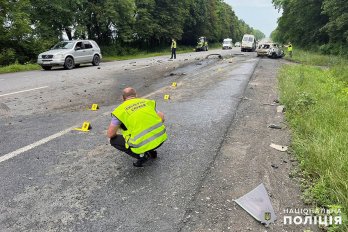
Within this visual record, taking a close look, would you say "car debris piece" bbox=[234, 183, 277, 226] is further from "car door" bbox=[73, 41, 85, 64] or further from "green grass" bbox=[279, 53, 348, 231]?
"car door" bbox=[73, 41, 85, 64]

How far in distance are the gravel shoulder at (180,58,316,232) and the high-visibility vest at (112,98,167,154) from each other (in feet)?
3.03

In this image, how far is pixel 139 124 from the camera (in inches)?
173

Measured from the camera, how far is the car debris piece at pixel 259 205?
354 centimetres

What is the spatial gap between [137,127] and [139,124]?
5 centimetres

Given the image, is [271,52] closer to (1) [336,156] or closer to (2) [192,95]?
(2) [192,95]

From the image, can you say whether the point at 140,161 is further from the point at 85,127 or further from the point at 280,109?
the point at 280,109

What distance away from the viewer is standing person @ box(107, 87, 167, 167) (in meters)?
4.40

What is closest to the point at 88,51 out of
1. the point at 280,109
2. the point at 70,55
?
the point at 70,55

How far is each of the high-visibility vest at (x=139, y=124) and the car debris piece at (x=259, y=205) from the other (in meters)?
1.44

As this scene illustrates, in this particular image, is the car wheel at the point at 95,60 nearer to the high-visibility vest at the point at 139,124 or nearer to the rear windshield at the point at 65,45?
the rear windshield at the point at 65,45

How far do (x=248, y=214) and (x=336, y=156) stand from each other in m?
1.86

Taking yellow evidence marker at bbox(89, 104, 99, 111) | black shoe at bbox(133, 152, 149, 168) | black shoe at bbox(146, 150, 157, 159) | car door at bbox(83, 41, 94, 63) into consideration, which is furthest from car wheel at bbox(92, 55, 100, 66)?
black shoe at bbox(133, 152, 149, 168)

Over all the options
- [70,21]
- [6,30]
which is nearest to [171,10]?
[70,21]

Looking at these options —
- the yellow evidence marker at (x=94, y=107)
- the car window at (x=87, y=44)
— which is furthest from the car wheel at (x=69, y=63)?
the yellow evidence marker at (x=94, y=107)
